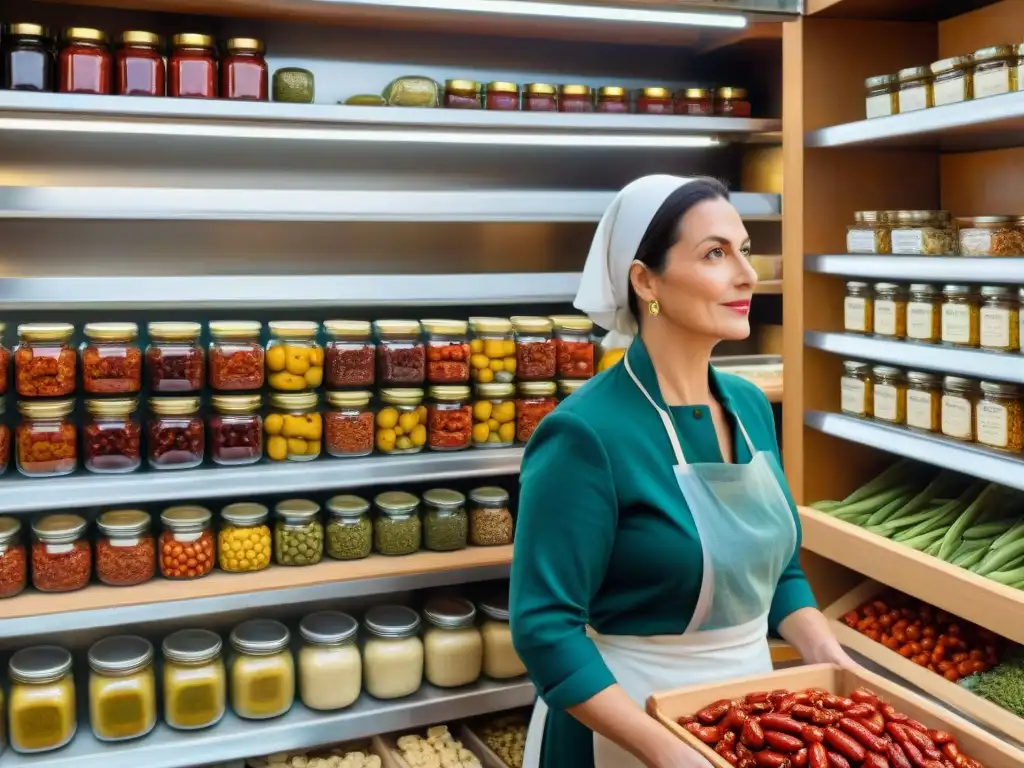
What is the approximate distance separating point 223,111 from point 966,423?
5.93 feet

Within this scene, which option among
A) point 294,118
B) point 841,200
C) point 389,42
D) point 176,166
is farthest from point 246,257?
point 841,200

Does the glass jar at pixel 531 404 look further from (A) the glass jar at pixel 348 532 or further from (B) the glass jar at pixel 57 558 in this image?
(B) the glass jar at pixel 57 558

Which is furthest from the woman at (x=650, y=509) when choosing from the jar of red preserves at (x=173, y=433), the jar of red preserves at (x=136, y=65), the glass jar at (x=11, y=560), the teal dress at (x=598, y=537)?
the glass jar at (x=11, y=560)

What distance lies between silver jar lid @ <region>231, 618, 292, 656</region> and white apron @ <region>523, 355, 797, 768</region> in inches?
42.4

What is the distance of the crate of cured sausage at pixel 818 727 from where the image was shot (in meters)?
1.40

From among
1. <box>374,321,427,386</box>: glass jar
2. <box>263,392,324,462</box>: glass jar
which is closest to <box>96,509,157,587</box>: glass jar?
<box>263,392,324,462</box>: glass jar

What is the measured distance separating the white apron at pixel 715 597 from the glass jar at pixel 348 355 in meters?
1.02

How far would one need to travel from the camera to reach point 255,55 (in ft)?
8.04

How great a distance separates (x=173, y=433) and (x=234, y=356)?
228 millimetres

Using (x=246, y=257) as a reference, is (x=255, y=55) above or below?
→ above

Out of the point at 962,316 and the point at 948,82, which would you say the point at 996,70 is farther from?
the point at 962,316

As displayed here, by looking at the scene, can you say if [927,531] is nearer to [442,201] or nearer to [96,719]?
[442,201]

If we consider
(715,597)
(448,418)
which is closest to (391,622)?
(448,418)

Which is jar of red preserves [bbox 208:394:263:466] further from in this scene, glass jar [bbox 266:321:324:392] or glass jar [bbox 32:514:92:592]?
glass jar [bbox 32:514:92:592]
